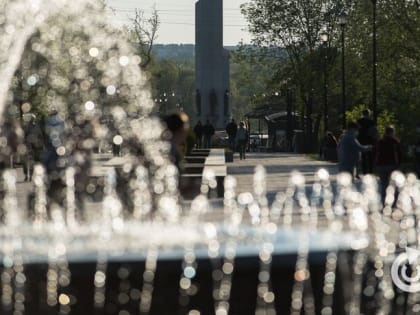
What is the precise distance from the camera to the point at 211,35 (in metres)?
111

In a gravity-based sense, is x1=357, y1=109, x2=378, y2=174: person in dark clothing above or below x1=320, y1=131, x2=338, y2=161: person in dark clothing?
above

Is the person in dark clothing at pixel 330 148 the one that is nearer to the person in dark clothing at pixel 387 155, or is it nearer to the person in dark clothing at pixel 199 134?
the person in dark clothing at pixel 199 134

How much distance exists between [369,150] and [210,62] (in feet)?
277

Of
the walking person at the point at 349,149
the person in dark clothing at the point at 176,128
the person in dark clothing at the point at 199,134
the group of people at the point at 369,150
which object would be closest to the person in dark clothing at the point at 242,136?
the person in dark clothing at the point at 199,134

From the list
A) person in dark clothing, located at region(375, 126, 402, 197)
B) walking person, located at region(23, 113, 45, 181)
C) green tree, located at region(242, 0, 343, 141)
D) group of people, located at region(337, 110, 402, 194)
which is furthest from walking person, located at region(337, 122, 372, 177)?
green tree, located at region(242, 0, 343, 141)

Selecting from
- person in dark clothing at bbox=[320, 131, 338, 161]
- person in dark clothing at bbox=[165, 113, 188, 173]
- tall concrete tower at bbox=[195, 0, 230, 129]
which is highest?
tall concrete tower at bbox=[195, 0, 230, 129]

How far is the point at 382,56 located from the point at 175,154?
5896cm

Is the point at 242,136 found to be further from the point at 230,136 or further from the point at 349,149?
the point at 349,149

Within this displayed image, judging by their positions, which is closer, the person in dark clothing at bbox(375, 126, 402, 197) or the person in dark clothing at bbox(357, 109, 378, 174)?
the person in dark clothing at bbox(375, 126, 402, 197)

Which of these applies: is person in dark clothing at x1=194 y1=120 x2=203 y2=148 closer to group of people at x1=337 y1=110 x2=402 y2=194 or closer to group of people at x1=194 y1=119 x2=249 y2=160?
group of people at x1=194 y1=119 x2=249 y2=160

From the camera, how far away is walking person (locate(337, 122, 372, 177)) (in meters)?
27.1

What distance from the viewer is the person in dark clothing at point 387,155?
80.4ft

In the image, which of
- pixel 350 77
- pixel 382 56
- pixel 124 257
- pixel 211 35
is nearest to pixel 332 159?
pixel 382 56

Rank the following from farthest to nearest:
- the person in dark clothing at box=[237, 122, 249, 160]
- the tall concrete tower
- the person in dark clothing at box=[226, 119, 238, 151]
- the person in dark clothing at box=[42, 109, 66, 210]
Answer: the tall concrete tower → the person in dark clothing at box=[226, 119, 238, 151] → the person in dark clothing at box=[237, 122, 249, 160] → the person in dark clothing at box=[42, 109, 66, 210]
